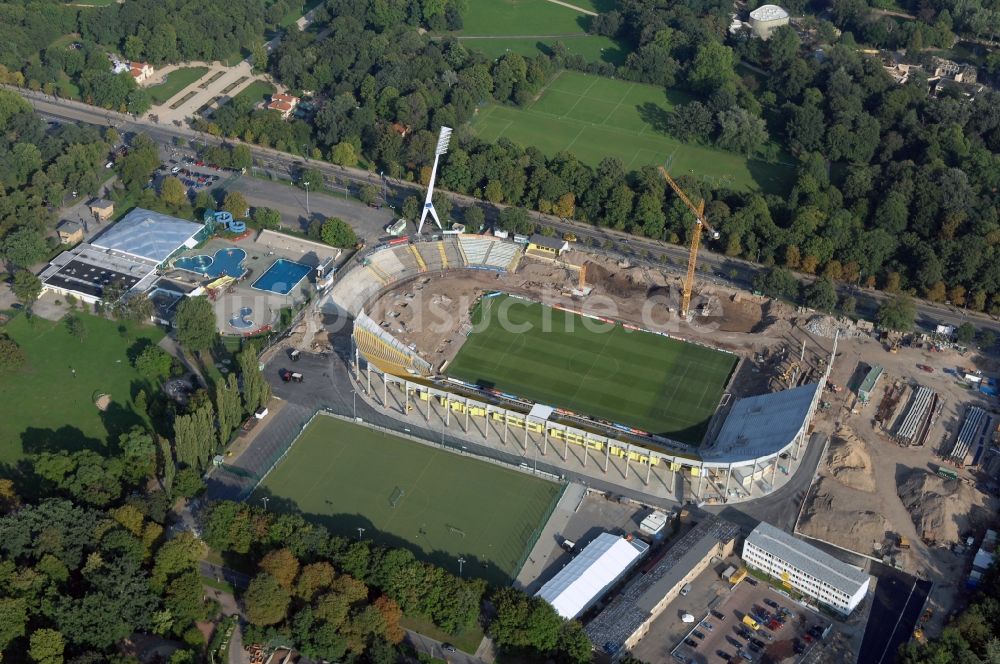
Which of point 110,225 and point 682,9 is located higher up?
point 682,9

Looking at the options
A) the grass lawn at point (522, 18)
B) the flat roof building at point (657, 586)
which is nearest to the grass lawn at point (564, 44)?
the grass lawn at point (522, 18)

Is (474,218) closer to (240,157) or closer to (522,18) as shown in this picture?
(240,157)

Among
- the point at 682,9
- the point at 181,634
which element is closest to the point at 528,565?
the point at 181,634

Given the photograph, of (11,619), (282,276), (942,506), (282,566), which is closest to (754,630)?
(942,506)

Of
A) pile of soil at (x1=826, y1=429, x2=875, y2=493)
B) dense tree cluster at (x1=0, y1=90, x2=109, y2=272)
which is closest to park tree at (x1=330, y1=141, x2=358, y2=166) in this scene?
dense tree cluster at (x1=0, y1=90, x2=109, y2=272)

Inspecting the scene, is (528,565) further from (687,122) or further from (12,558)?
(687,122)

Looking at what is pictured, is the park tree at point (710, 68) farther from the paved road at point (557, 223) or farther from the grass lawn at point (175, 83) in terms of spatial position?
the grass lawn at point (175, 83)
